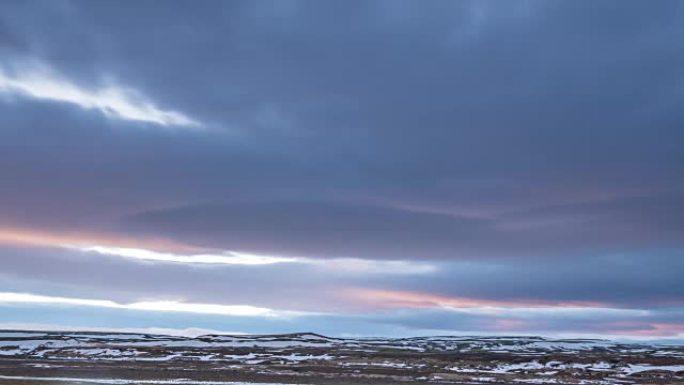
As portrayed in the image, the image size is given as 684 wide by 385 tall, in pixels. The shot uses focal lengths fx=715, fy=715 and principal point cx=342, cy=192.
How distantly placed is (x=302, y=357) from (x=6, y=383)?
163 feet

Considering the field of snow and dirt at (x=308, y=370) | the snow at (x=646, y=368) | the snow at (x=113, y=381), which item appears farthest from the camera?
the snow at (x=646, y=368)

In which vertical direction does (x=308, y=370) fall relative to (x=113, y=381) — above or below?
above

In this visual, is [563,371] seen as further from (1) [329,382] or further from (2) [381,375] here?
(1) [329,382]

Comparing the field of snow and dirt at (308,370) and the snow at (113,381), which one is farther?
the field of snow and dirt at (308,370)

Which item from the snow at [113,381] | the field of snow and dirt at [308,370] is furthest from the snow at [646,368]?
the snow at [113,381]

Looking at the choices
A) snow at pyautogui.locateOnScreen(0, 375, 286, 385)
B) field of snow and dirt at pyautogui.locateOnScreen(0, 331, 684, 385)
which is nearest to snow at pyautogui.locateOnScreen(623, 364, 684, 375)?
field of snow and dirt at pyautogui.locateOnScreen(0, 331, 684, 385)

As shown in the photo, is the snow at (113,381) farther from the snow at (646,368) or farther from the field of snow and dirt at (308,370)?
the snow at (646,368)

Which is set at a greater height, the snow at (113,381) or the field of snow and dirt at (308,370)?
the field of snow and dirt at (308,370)

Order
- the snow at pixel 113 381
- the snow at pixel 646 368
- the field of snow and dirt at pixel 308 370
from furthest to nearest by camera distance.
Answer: the snow at pixel 646 368, the field of snow and dirt at pixel 308 370, the snow at pixel 113 381

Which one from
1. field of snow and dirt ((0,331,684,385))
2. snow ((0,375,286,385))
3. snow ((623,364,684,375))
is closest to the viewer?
snow ((0,375,286,385))

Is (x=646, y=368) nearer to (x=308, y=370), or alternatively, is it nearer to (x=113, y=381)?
(x=308, y=370)

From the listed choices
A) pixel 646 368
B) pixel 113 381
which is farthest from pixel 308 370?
pixel 646 368

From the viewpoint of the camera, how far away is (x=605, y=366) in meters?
85.5

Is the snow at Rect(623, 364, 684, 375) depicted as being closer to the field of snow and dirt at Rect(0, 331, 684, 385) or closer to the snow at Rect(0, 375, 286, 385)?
the field of snow and dirt at Rect(0, 331, 684, 385)
